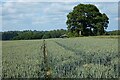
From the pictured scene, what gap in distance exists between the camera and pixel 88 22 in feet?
149

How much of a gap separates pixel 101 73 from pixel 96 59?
→ 1776 mm

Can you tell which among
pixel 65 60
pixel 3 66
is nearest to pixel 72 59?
pixel 65 60

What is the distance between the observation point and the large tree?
43781 mm

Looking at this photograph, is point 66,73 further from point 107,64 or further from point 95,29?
point 95,29

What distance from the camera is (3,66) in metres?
7.79

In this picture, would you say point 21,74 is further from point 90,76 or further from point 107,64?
A: point 107,64

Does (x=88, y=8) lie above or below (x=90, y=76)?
above

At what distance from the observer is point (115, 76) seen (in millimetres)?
6859

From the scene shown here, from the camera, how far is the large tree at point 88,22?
43781mm

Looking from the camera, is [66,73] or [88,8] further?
[88,8]

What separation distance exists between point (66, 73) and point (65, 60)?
1.44 m

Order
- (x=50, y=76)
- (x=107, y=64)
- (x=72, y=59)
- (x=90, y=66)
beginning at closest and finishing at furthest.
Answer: (x=50, y=76), (x=90, y=66), (x=107, y=64), (x=72, y=59)

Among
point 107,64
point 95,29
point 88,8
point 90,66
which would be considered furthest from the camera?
point 88,8

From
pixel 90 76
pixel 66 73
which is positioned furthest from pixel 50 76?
pixel 90 76
